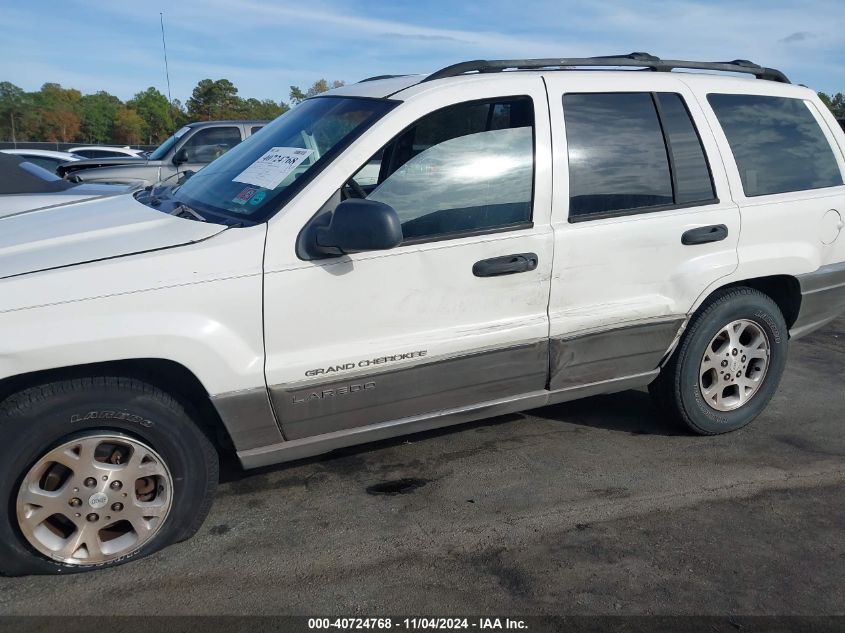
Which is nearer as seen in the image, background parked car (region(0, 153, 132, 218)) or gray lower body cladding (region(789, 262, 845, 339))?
gray lower body cladding (region(789, 262, 845, 339))

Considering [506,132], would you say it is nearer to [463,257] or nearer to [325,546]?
[463,257]

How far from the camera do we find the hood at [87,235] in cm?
277

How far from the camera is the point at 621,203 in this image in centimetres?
364

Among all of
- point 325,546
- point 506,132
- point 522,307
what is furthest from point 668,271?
point 325,546

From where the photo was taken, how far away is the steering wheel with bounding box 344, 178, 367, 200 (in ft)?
10.3

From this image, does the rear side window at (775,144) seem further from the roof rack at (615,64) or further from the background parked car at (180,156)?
the background parked car at (180,156)

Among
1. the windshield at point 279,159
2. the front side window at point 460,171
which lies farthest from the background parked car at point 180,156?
the front side window at point 460,171

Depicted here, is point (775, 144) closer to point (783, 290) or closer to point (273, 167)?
point (783, 290)

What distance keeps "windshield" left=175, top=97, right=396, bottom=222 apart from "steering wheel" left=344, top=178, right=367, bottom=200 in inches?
5.0

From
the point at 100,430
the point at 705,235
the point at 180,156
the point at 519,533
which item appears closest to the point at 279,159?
the point at 100,430

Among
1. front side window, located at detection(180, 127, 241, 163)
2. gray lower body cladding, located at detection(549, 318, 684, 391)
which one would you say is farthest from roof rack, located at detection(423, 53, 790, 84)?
front side window, located at detection(180, 127, 241, 163)

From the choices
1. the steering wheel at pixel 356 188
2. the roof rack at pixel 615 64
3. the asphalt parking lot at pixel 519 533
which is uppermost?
the roof rack at pixel 615 64

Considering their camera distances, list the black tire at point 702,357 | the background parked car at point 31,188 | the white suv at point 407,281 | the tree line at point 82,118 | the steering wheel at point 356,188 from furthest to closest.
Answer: the tree line at point 82,118 → the background parked car at point 31,188 → the black tire at point 702,357 → the steering wheel at point 356,188 → the white suv at point 407,281

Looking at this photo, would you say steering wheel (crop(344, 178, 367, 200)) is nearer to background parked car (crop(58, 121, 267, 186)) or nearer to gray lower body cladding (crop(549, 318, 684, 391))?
gray lower body cladding (crop(549, 318, 684, 391))
